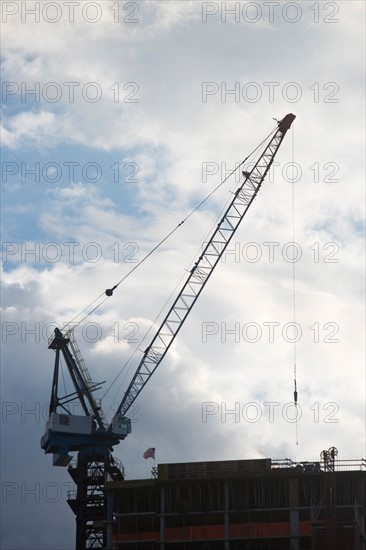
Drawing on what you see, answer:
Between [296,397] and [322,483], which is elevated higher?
[296,397]

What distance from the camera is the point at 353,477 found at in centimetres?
17512

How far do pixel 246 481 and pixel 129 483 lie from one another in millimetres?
18209

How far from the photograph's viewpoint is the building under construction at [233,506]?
174 meters

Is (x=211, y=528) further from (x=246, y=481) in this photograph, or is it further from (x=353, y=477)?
(x=353, y=477)

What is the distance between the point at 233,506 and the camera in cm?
17825

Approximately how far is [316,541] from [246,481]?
16.6m

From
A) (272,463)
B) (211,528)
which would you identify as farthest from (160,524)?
(272,463)

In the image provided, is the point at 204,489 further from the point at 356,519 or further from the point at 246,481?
the point at 356,519

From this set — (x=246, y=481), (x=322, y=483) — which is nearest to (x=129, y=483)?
(x=246, y=481)

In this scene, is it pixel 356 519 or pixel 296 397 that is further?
pixel 296 397

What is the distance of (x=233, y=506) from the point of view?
178m

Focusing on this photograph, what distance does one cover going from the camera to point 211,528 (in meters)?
177

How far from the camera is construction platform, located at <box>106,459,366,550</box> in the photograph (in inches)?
6841

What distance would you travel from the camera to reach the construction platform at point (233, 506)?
174 m
